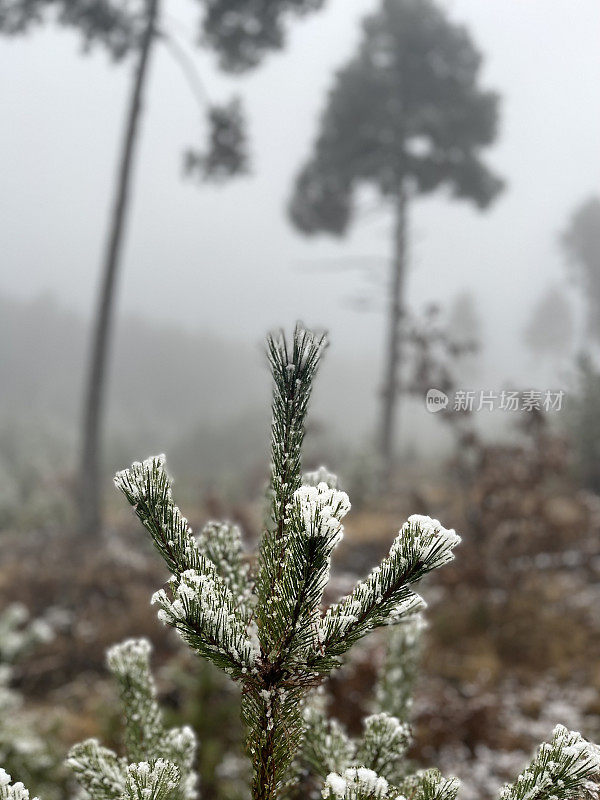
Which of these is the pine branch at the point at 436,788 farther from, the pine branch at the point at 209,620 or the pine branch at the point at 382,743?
the pine branch at the point at 209,620

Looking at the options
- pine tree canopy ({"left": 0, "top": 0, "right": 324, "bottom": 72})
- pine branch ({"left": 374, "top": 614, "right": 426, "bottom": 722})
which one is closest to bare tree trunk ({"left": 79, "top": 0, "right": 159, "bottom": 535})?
pine tree canopy ({"left": 0, "top": 0, "right": 324, "bottom": 72})

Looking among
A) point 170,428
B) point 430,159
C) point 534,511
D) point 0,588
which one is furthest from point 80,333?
point 534,511

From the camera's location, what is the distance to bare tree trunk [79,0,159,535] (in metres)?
7.12

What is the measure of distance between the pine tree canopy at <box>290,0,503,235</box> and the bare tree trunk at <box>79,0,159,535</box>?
15.0 ft

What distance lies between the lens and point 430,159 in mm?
10922

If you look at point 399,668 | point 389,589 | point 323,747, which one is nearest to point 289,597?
point 389,589

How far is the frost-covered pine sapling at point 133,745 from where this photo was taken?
101cm

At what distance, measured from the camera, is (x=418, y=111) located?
11.0 metres

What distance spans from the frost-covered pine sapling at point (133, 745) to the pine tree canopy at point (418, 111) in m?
10.8

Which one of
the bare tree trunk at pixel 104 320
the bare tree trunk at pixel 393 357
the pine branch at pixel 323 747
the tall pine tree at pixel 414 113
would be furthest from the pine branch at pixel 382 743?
the tall pine tree at pixel 414 113

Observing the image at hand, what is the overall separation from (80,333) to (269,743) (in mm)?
36489

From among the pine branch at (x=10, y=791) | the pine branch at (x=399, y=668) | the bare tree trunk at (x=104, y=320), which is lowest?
the pine branch at (x=10, y=791)

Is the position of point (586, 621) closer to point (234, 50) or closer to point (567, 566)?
point (567, 566)

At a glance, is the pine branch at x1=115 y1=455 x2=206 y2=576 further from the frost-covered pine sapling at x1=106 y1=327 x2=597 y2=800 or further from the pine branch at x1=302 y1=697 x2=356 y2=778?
the pine branch at x1=302 y1=697 x2=356 y2=778
